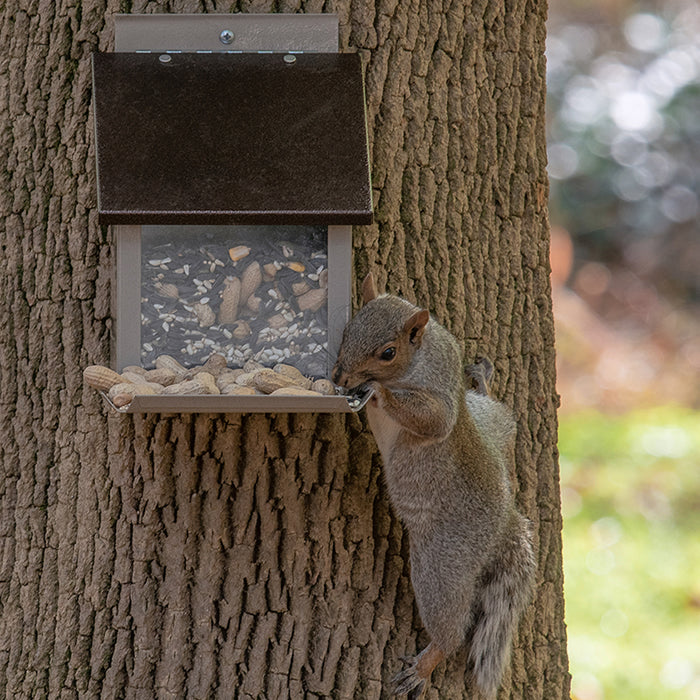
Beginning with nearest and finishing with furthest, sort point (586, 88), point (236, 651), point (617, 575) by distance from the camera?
point (236, 651) → point (617, 575) → point (586, 88)

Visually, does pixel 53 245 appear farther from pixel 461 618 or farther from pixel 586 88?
pixel 586 88

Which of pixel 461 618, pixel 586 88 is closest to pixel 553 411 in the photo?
pixel 461 618

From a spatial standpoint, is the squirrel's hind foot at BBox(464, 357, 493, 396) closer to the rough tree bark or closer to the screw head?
the rough tree bark

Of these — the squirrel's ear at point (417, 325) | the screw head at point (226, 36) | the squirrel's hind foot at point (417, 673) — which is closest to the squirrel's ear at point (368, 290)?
the squirrel's ear at point (417, 325)

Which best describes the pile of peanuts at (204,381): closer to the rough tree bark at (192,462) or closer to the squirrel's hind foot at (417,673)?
the rough tree bark at (192,462)

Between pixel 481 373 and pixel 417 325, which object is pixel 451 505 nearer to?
pixel 481 373

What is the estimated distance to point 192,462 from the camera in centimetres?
216

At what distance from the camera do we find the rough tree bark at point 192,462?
2158 mm

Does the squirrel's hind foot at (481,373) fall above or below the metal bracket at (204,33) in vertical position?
below

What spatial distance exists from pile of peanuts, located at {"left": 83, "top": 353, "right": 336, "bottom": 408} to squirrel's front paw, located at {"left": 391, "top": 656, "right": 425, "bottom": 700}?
2.23 feet

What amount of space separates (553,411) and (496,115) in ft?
2.35

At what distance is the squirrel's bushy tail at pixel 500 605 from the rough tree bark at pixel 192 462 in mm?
79

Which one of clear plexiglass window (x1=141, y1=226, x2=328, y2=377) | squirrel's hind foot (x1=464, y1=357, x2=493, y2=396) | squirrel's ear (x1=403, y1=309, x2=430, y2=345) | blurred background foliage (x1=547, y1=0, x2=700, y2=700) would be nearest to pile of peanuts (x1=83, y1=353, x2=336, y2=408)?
clear plexiglass window (x1=141, y1=226, x2=328, y2=377)

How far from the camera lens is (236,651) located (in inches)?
84.4
